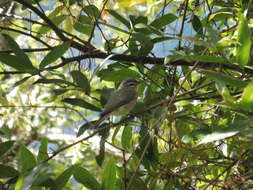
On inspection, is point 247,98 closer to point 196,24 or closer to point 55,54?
point 55,54

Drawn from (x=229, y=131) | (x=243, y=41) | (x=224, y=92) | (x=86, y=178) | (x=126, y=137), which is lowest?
(x=86, y=178)

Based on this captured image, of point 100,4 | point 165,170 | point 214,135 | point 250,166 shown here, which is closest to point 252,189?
point 250,166

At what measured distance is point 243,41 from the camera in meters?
1.31

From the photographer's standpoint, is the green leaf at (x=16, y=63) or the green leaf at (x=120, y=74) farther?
the green leaf at (x=120, y=74)

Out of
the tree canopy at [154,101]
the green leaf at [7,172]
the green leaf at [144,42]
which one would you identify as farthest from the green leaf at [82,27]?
the green leaf at [7,172]

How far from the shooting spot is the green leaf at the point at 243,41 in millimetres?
1277

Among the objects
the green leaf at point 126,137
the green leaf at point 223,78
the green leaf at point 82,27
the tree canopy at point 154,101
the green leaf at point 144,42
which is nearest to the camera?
the green leaf at point 223,78


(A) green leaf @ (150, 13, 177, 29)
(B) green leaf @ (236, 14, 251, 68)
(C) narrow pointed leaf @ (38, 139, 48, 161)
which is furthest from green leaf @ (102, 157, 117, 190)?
(A) green leaf @ (150, 13, 177, 29)

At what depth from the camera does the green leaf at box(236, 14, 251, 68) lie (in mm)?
1277

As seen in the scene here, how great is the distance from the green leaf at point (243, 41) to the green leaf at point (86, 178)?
2.12 ft

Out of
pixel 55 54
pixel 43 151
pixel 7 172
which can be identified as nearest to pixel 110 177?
pixel 43 151

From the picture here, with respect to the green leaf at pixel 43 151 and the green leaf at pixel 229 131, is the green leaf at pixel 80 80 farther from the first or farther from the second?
the green leaf at pixel 229 131

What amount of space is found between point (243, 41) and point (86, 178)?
72cm

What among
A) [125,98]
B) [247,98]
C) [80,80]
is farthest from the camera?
[125,98]
